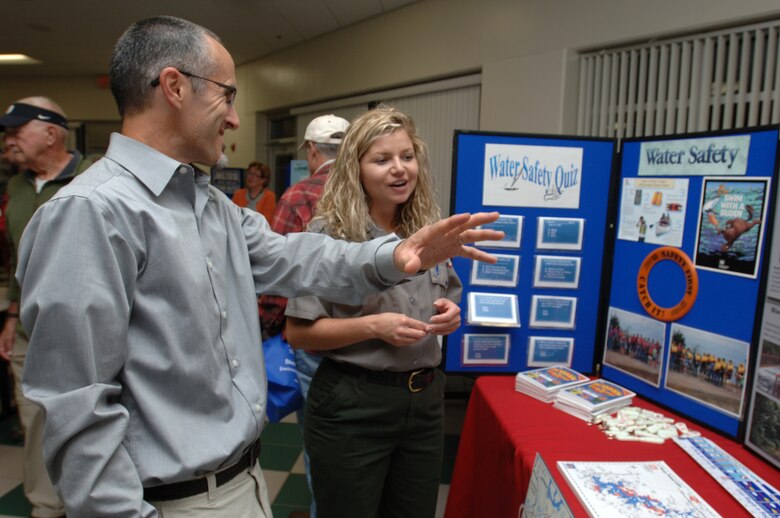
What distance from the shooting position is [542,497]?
3.84 feet

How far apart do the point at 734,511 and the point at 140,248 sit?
1.36m

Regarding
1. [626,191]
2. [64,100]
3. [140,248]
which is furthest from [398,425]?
[64,100]

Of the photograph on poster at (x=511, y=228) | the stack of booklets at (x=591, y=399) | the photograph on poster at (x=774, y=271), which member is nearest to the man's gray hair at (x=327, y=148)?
the photograph on poster at (x=511, y=228)

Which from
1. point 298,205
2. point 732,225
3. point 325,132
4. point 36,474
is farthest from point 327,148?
point 36,474

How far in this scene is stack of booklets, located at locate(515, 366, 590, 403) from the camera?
177 centimetres

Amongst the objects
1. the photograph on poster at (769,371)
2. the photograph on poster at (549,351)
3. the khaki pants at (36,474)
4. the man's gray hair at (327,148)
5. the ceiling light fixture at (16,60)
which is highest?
the ceiling light fixture at (16,60)

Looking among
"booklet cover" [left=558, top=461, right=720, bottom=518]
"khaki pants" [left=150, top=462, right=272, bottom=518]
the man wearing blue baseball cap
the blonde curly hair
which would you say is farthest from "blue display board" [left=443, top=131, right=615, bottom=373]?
the man wearing blue baseball cap

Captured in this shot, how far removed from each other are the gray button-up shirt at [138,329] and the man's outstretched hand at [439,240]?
5cm

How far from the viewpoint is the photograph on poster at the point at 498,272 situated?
81.7 inches

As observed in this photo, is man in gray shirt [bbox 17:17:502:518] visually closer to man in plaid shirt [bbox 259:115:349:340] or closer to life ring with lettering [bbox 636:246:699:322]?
man in plaid shirt [bbox 259:115:349:340]

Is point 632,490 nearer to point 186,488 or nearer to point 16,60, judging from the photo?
point 186,488

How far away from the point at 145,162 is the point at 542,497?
1.12m

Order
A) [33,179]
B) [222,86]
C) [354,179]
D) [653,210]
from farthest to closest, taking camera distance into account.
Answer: [33,179], [653,210], [354,179], [222,86]

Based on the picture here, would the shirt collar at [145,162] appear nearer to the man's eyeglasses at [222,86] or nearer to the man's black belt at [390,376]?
the man's eyeglasses at [222,86]
